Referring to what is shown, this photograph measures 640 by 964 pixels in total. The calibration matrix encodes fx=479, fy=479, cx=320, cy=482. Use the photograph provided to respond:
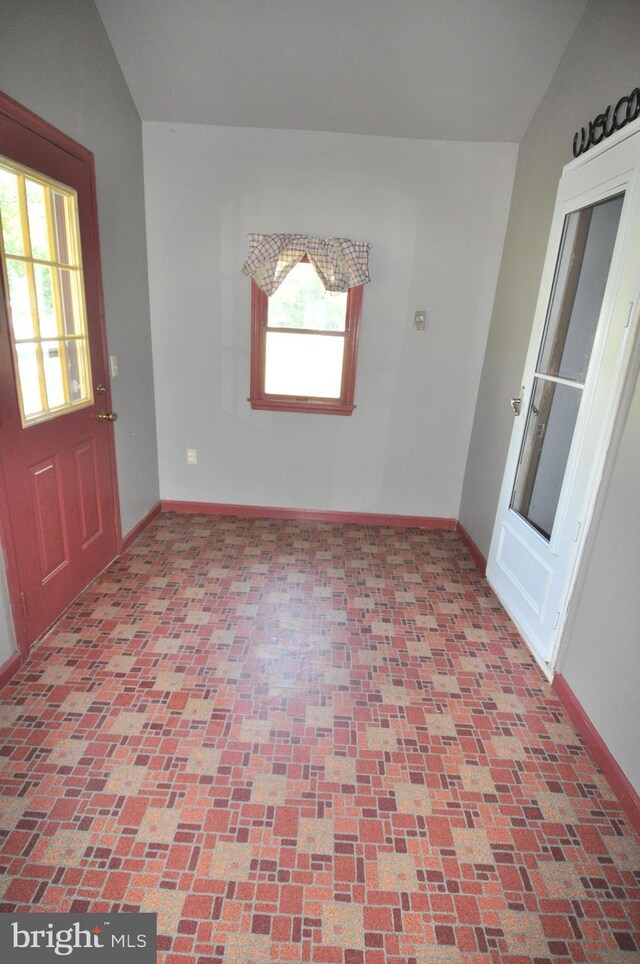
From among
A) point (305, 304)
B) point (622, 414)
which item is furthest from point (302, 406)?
point (622, 414)

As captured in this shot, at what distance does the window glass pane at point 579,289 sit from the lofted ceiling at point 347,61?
98 centimetres

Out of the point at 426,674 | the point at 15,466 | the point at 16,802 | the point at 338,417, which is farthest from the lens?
the point at 338,417

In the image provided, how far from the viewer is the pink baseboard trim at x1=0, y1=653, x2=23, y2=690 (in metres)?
1.93

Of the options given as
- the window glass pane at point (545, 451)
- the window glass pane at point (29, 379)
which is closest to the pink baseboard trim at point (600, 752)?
the window glass pane at point (545, 451)

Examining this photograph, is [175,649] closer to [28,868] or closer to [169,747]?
[169,747]

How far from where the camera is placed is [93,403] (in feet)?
8.41

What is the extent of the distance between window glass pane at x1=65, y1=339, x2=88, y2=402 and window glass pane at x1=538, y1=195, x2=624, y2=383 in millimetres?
2338

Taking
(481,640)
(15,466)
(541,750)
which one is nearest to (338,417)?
(481,640)

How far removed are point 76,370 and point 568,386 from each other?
2.38 metres

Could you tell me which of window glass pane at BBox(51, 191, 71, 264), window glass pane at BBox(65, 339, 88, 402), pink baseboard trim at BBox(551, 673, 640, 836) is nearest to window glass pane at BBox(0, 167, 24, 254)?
window glass pane at BBox(51, 191, 71, 264)

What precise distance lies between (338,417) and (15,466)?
2080 millimetres

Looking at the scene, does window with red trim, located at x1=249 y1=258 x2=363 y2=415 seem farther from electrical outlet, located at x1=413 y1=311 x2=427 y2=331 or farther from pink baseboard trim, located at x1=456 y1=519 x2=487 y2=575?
pink baseboard trim, located at x1=456 y1=519 x2=487 y2=575

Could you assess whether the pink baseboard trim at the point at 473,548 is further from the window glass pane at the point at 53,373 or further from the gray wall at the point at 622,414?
the window glass pane at the point at 53,373

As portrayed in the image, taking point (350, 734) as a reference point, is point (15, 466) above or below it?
above
